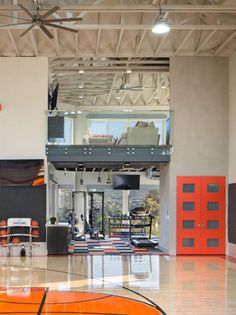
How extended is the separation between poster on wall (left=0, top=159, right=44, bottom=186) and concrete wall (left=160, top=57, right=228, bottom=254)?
3894 mm

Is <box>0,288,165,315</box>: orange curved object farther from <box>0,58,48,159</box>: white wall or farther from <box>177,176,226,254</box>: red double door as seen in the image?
<box>177,176,226,254</box>: red double door

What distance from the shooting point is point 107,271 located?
34.7 feet

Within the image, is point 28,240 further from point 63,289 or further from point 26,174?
point 63,289

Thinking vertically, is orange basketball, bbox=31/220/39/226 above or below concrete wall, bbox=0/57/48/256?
below

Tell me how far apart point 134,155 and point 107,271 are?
4520 mm

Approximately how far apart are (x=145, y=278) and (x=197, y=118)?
636cm

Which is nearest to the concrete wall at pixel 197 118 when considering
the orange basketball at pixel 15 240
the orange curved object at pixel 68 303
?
the orange basketball at pixel 15 240

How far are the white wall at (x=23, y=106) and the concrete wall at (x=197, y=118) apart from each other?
154 inches

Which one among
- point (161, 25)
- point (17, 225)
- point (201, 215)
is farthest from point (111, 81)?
point (161, 25)

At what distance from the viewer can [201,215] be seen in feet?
46.9

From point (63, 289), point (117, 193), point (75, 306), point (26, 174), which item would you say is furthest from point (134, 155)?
point (117, 193)

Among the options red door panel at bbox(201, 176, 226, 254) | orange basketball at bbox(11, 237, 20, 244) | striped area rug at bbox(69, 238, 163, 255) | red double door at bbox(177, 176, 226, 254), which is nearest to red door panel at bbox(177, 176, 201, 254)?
red double door at bbox(177, 176, 226, 254)

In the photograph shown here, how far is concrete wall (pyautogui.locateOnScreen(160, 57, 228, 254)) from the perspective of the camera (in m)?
14.4

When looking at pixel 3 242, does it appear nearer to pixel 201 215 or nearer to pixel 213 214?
pixel 201 215
